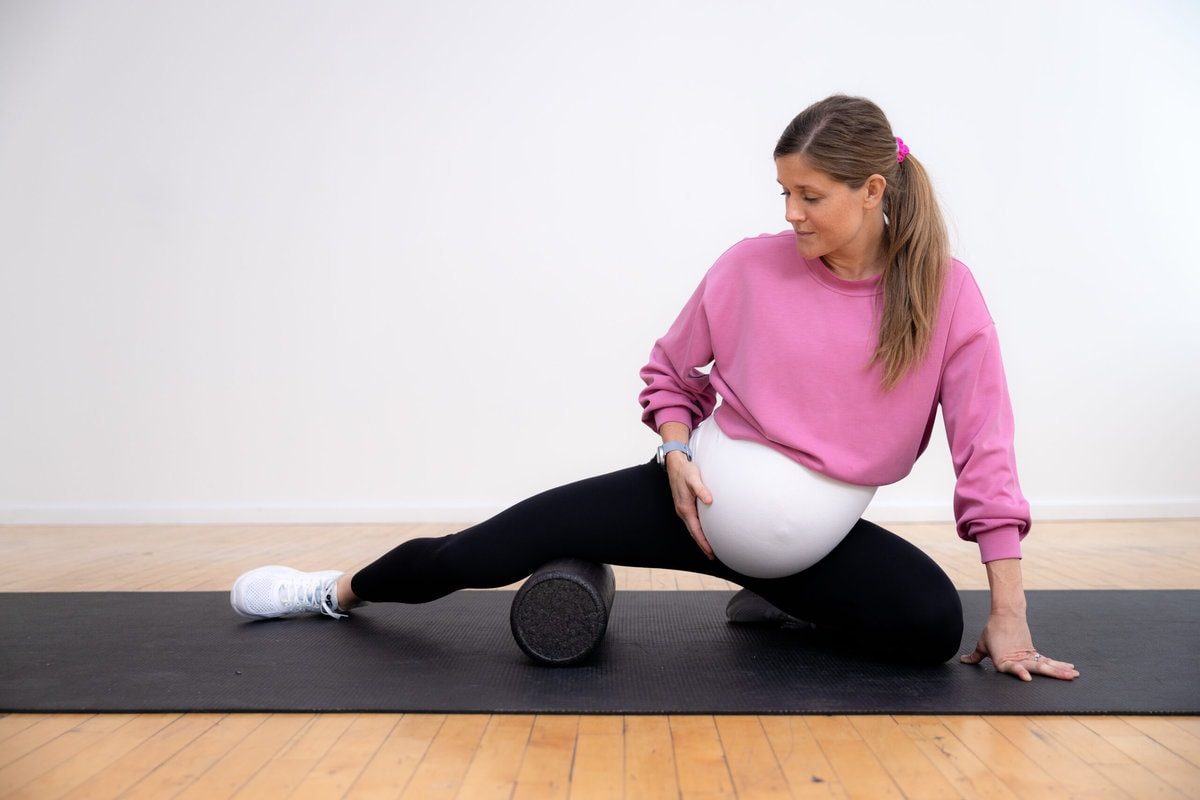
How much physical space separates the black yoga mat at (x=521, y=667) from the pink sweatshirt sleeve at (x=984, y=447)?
25 centimetres

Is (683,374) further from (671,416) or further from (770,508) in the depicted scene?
(770,508)

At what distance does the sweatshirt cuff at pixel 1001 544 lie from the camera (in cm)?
177

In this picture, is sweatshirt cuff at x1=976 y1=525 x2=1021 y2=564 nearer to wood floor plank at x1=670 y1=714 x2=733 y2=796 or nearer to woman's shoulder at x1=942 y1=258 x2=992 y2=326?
woman's shoulder at x1=942 y1=258 x2=992 y2=326

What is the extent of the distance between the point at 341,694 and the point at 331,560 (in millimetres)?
1832

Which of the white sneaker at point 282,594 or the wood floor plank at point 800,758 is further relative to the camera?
the white sneaker at point 282,594

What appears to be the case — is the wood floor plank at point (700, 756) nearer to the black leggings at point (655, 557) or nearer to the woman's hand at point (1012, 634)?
the black leggings at point (655, 557)

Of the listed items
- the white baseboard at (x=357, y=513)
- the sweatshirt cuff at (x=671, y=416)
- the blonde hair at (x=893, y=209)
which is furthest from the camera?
the white baseboard at (x=357, y=513)

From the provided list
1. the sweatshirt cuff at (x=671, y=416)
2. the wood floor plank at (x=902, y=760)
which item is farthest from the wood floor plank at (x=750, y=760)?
the sweatshirt cuff at (x=671, y=416)

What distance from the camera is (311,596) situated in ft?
7.43

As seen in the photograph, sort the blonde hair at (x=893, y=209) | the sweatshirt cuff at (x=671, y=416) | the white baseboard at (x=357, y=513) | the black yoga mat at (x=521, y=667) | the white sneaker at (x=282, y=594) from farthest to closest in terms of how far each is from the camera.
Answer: the white baseboard at (x=357, y=513) < the white sneaker at (x=282, y=594) < the sweatshirt cuff at (x=671, y=416) < the blonde hair at (x=893, y=209) < the black yoga mat at (x=521, y=667)

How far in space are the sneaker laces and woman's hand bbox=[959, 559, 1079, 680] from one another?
131 cm

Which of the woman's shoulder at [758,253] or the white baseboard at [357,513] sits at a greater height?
the woman's shoulder at [758,253]

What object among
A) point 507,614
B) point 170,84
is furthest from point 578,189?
point 507,614

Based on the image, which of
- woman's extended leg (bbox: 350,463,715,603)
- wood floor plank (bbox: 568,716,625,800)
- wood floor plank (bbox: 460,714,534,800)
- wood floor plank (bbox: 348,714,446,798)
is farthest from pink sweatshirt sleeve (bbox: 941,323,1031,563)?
wood floor plank (bbox: 348,714,446,798)
